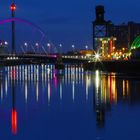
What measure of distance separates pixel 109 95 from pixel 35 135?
16.7 meters

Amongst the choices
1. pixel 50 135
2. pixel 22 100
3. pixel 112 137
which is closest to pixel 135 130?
pixel 112 137

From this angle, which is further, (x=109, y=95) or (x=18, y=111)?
(x=109, y=95)

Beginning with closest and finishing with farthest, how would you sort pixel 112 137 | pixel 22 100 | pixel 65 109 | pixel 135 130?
pixel 112 137, pixel 135 130, pixel 65 109, pixel 22 100

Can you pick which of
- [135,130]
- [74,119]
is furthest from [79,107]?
[135,130]

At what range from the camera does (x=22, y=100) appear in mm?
35062

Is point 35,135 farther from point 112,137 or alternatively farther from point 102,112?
point 102,112

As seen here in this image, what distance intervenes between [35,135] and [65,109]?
28.4ft

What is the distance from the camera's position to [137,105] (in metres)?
30.0

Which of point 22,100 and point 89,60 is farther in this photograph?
point 89,60

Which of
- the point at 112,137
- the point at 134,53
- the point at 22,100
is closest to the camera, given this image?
the point at 112,137

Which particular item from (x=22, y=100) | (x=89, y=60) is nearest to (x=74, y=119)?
(x=22, y=100)

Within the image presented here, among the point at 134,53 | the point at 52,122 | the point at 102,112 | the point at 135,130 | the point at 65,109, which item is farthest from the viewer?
the point at 134,53

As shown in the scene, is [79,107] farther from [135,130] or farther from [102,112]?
[135,130]

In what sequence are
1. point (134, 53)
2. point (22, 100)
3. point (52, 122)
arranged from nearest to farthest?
point (52, 122) → point (22, 100) → point (134, 53)
